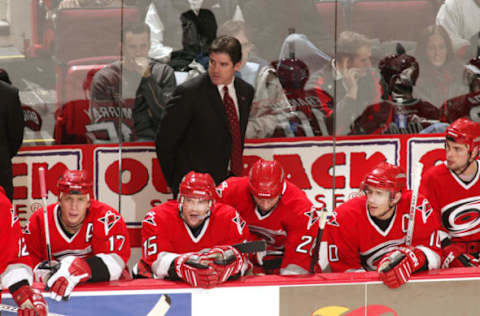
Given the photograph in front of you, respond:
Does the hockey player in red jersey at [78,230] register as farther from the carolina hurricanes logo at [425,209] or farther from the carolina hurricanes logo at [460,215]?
the carolina hurricanes logo at [460,215]

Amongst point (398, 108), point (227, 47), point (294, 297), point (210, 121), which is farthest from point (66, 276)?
point (398, 108)

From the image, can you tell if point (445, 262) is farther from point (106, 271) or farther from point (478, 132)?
point (106, 271)

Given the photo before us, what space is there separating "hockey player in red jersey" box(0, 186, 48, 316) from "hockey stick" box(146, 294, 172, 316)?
485mm

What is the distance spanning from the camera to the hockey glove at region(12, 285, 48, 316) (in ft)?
13.0

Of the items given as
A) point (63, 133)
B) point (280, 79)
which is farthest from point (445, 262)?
point (63, 133)

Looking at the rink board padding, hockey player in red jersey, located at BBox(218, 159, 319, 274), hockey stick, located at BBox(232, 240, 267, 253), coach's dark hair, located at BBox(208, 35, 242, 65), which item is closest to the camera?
the rink board padding

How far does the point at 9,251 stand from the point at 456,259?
2.44 meters

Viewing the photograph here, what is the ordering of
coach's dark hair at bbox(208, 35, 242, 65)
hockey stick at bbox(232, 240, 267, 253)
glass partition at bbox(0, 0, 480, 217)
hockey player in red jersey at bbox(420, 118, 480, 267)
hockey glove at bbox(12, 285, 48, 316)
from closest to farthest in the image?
1. hockey glove at bbox(12, 285, 48, 316)
2. hockey stick at bbox(232, 240, 267, 253)
3. hockey player in red jersey at bbox(420, 118, 480, 267)
4. coach's dark hair at bbox(208, 35, 242, 65)
5. glass partition at bbox(0, 0, 480, 217)

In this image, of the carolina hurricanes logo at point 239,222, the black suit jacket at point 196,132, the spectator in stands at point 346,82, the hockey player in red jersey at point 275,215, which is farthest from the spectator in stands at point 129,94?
the carolina hurricanes logo at point 239,222

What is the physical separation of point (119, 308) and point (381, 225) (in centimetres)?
160

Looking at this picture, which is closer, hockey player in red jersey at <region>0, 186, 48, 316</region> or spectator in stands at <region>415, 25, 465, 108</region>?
A: hockey player in red jersey at <region>0, 186, 48, 316</region>

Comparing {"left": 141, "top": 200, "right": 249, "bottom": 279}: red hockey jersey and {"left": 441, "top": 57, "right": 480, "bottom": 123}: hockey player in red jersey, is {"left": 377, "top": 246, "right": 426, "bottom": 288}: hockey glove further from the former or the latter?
{"left": 441, "top": 57, "right": 480, "bottom": 123}: hockey player in red jersey

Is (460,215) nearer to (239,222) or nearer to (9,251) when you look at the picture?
(239,222)

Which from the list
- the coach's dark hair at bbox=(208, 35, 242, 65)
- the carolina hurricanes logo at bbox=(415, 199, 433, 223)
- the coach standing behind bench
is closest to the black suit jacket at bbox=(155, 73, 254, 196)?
the coach standing behind bench
